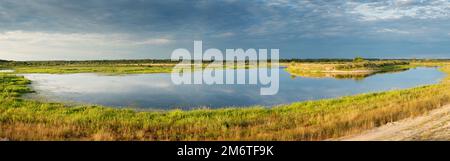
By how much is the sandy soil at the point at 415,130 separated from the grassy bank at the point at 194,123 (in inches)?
24.3

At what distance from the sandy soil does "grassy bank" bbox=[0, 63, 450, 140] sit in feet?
2.02

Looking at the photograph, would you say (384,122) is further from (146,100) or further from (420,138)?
(146,100)

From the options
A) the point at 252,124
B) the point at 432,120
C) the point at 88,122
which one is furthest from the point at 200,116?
the point at 432,120

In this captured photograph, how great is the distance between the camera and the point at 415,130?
13.0 meters

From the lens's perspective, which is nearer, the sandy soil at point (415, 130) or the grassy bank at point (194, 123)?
the sandy soil at point (415, 130)

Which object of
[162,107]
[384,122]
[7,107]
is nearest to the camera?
[384,122]

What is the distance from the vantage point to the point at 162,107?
85.3 feet

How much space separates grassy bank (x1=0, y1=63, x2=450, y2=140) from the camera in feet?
46.4

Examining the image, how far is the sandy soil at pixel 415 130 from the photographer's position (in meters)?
11.9

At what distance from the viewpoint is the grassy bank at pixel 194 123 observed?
1414cm
